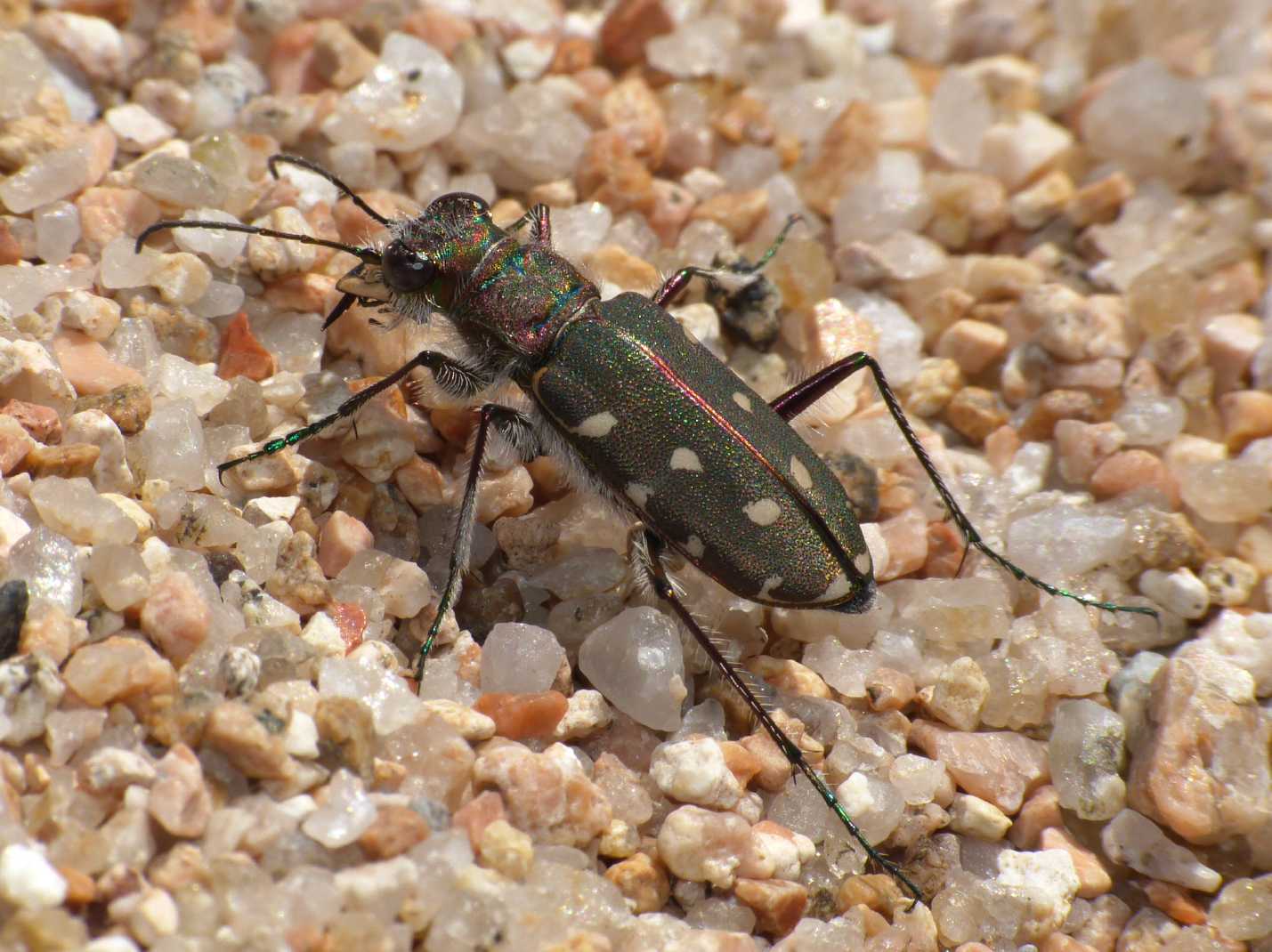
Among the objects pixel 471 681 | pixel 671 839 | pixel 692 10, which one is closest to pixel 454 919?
pixel 671 839

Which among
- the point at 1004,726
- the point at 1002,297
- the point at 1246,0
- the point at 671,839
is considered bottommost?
the point at 1004,726

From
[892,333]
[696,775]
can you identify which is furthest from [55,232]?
[892,333]

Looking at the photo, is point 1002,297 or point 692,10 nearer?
point 1002,297

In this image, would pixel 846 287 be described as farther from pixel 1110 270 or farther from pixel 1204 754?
pixel 1204 754

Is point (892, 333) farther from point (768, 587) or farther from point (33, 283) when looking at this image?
point (33, 283)

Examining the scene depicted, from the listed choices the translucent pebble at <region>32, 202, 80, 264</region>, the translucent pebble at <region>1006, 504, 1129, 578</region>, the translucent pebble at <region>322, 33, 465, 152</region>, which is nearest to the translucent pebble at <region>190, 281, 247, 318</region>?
the translucent pebble at <region>32, 202, 80, 264</region>

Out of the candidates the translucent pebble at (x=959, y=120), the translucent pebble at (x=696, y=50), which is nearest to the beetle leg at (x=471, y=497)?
the translucent pebble at (x=696, y=50)

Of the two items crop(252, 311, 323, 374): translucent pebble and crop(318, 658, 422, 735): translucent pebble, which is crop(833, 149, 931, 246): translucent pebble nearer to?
crop(252, 311, 323, 374): translucent pebble
